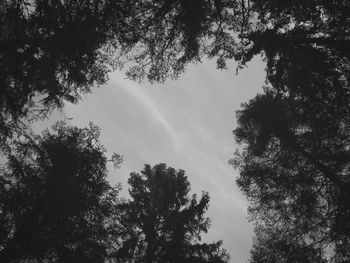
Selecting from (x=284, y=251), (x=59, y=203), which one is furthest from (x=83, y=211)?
(x=284, y=251)

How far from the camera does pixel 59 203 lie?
1241 cm

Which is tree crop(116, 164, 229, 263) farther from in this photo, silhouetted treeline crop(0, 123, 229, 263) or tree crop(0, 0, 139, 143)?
tree crop(0, 0, 139, 143)

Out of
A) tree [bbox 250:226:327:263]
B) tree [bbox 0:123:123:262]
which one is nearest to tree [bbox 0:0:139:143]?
tree [bbox 0:123:123:262]

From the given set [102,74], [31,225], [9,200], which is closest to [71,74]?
[102,74]

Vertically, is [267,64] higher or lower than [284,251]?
higher

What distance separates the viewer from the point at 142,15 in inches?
398

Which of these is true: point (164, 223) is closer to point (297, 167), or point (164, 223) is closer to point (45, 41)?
point (297, 167)

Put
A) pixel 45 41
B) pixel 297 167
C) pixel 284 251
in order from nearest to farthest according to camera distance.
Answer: pixel 45 41 → pixel 284 251 → pixel 297 167

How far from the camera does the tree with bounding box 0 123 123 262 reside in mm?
11258

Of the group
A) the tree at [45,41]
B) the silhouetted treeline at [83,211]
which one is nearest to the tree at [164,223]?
the silhouetted treeline at [83,211]

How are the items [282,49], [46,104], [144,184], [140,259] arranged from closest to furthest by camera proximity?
[282,49]
[46,104]
[140,259]
[144,184]

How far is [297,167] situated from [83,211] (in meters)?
9.49

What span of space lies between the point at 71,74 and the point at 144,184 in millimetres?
11663

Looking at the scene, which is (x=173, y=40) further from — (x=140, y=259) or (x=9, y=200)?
(x=140, y=259)
